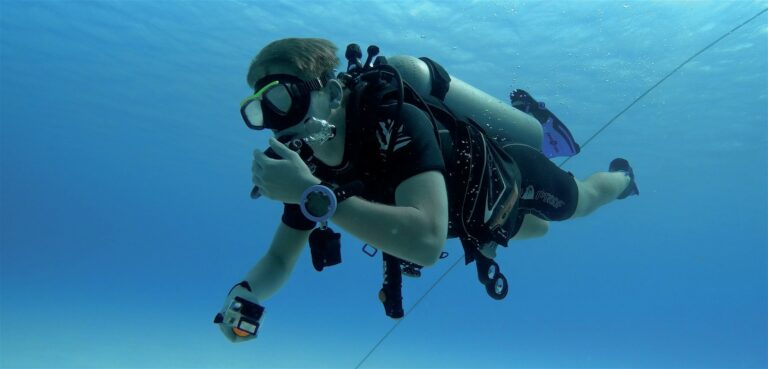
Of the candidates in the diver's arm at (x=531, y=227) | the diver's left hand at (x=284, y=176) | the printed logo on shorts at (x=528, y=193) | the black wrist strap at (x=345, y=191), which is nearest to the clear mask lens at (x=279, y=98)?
the diver's left hand at (x=284, y=176)

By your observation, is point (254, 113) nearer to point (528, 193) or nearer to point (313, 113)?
point (313, 113)

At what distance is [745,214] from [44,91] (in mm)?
52708

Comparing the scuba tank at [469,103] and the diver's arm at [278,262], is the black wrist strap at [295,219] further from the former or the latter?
the scuba tank at [469,103]

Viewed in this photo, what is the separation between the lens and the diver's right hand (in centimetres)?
295

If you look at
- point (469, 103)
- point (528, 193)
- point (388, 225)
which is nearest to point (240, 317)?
point (388, 225)

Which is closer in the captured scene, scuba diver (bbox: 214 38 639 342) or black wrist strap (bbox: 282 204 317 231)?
scuba diver (bbox: 214 38 639 342)

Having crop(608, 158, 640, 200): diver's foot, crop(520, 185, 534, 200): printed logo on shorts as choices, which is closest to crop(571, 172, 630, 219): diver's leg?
crop(608, 158, 640, 200): diver's foot

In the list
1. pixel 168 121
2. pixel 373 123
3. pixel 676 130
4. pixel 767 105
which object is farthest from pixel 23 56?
pixel 767 105

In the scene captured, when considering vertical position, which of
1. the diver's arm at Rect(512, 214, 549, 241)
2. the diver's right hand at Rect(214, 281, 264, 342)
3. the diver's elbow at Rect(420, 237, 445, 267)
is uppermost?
the diver's arm at Rect(512, 214, 549, 241)

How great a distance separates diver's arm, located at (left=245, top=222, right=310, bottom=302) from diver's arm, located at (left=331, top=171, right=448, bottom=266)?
139 centimetres

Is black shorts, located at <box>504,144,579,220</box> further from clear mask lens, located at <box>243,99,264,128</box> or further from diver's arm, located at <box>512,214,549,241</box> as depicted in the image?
clear mask lens, located at <box>243,99,264,128</box>

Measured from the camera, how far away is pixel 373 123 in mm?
2789

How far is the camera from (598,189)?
5246 mm

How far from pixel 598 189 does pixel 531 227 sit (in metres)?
0.79
